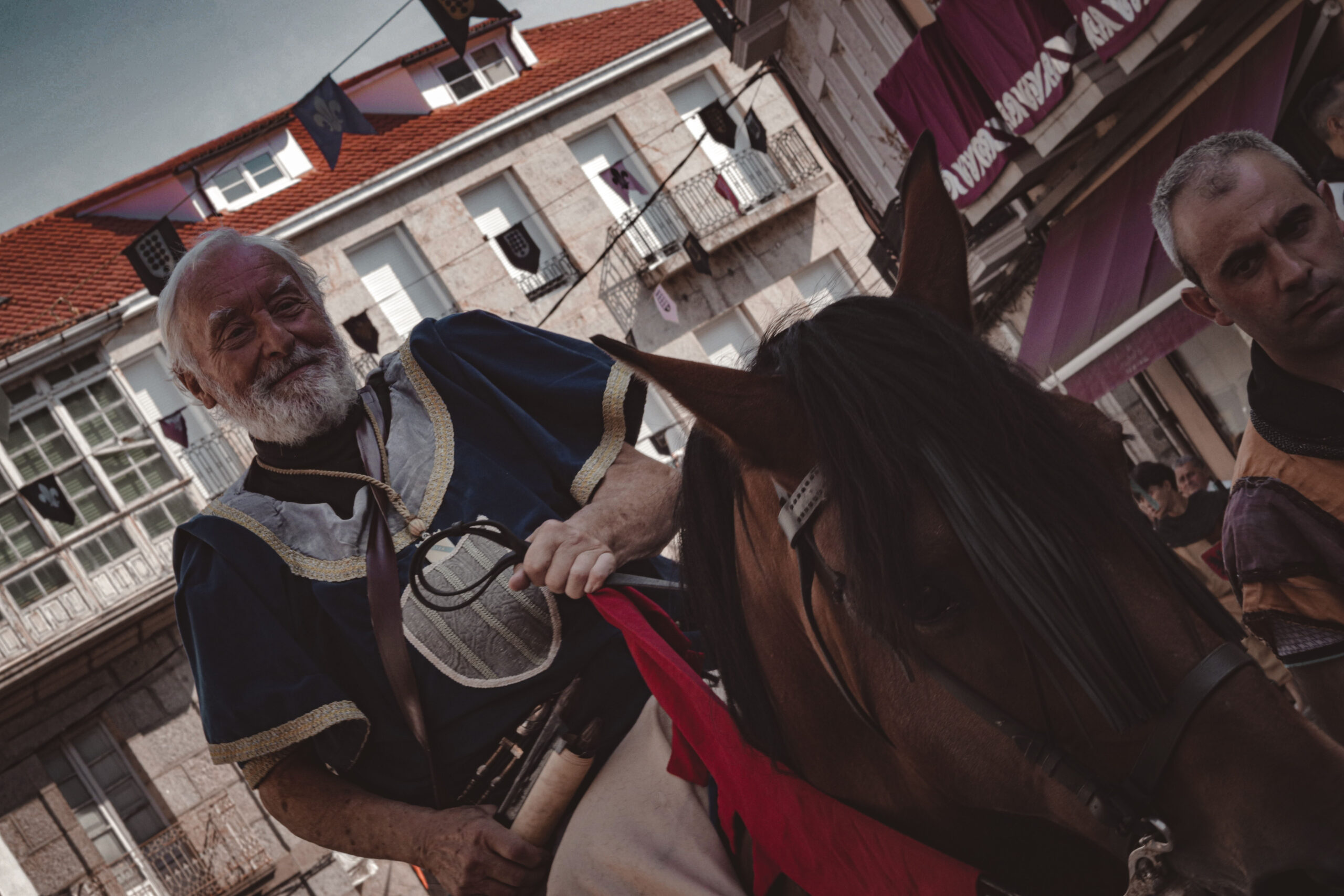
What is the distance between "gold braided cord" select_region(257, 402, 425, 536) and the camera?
232 cm

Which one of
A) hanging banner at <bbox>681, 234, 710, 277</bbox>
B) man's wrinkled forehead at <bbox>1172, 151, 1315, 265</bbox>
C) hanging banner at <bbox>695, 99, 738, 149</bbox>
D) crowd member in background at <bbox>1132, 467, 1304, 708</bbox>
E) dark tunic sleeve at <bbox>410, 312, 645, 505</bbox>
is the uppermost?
hanging banner at <bbox>695, 99, 738, 149</bbox>

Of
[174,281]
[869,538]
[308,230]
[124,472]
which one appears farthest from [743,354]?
[308,230]

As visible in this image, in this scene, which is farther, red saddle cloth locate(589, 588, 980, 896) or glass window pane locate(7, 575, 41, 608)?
glass window pane locate(7, 575, 41, 608)

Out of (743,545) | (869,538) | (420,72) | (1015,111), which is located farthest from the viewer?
(420,72)

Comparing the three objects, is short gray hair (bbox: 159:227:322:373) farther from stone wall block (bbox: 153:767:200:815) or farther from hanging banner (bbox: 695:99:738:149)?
stone wall block (bbox: 153:767:200:815)

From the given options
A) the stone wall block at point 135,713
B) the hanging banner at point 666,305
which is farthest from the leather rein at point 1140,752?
the hanging banner at point 666,305

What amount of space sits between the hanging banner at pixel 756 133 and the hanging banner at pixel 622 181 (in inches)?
104

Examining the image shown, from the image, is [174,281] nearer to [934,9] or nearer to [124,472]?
[934,9]

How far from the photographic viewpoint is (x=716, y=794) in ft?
6.14

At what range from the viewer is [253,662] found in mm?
2207

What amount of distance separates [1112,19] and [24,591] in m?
16.5

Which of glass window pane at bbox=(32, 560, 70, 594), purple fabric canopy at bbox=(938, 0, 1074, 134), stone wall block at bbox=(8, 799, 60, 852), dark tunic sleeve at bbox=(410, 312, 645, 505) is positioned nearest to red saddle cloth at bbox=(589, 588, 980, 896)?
dark tunic sleeve at bbox=(410, 312, 645, 505)

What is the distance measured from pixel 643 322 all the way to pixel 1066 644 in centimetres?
1797

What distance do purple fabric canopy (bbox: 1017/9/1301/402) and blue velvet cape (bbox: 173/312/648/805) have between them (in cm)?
503
